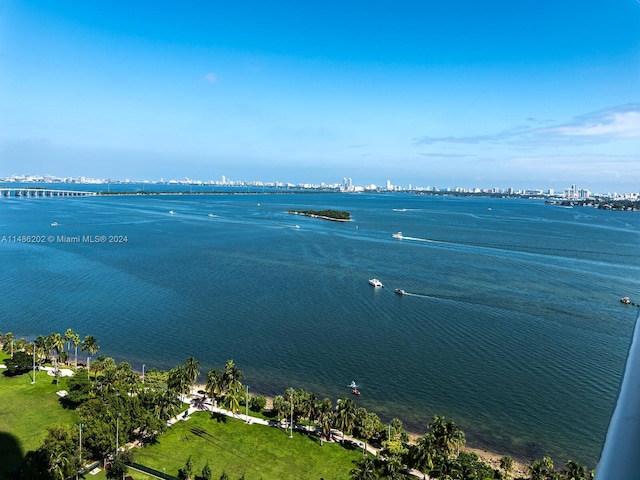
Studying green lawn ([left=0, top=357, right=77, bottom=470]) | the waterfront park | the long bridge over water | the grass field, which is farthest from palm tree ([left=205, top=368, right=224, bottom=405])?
the long bridge over water

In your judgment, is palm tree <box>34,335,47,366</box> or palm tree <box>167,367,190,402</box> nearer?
palm tree <box>167,367,190,402</box>

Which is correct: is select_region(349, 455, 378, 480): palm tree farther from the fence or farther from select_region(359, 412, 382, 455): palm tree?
the fence

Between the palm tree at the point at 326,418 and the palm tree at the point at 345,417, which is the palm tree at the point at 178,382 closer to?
the palm tree at the point at 326,418

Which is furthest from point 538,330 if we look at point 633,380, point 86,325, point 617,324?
point 633,380

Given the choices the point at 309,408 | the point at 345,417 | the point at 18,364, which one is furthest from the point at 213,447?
the point at 18,364

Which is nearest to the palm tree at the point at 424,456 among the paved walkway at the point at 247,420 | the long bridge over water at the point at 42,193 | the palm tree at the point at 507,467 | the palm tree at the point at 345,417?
the paved walkway at the point at 247,420

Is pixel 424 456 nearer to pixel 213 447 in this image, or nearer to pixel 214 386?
pixel 213 447
